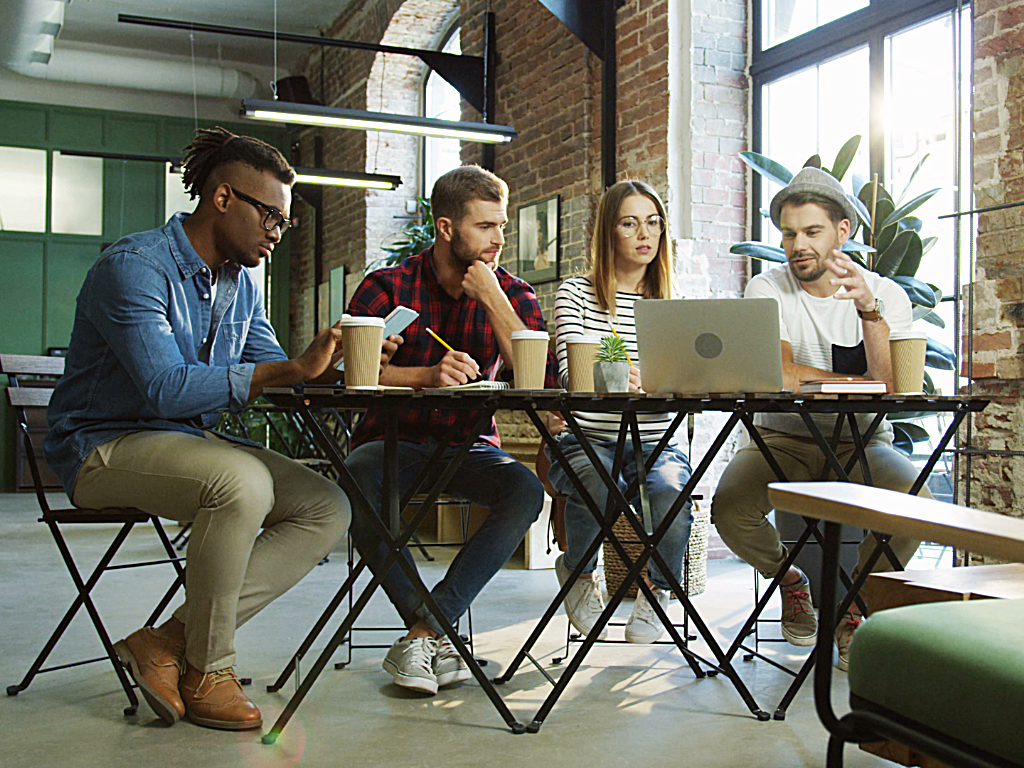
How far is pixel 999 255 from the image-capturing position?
335 centimetres

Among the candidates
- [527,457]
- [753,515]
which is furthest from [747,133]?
[753,515]

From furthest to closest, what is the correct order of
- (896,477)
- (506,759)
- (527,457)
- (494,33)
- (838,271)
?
(494,33), (527,457), (896,477), (838,271), (506,759)

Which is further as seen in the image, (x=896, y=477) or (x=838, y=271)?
(x=896, y=477)

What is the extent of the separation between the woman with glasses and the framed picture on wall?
119 inches

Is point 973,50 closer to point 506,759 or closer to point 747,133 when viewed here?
point 747,133

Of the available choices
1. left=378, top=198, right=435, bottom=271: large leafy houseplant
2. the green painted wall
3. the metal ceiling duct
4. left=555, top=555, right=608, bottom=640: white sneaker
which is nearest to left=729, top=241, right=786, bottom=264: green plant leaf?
left=555, top=555, right=608, bottom=640: white sneaker

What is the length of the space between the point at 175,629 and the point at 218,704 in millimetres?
208

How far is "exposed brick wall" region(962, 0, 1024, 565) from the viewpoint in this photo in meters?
3.28

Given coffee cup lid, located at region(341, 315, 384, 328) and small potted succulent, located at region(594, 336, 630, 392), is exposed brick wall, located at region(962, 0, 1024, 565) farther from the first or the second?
coffee cup lid, located at region(341, 315, 384, 328)

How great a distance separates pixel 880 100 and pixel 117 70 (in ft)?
24.1

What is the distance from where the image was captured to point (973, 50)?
11.3 ft

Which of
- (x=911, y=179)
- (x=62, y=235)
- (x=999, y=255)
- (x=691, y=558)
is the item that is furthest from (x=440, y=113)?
(x=999, y=255)

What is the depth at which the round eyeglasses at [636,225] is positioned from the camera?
2.85 metres

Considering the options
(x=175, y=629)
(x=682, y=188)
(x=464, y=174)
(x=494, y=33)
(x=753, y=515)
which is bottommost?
(x=175, y=629)
